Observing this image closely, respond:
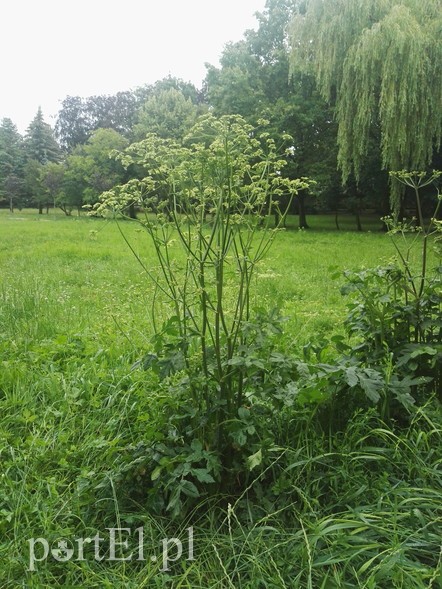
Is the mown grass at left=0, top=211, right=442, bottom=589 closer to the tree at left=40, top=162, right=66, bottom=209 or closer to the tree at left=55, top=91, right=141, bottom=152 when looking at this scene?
the tree at left=40, top=162, right=66, bottom=209

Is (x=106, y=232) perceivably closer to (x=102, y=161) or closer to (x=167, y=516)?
(x=167, y=516)

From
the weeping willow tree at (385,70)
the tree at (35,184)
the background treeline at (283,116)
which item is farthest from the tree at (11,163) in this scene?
the weeping willow tree at (385,70)

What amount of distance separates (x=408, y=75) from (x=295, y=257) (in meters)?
5.19

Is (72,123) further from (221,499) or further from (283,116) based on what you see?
(221,499)

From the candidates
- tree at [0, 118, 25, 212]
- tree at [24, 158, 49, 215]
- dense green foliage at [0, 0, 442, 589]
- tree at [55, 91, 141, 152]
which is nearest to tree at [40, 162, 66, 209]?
tree at [24, 158, 49, 215]

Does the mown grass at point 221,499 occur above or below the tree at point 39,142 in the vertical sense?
below

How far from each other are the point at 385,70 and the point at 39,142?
4617 cm

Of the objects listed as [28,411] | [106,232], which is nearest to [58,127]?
[106,232]

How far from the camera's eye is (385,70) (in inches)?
412

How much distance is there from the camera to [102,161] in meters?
30.2

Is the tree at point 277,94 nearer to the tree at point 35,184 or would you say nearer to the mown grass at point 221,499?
the mown grass at point 221,499

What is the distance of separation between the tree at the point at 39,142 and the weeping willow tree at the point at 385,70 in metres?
41.9

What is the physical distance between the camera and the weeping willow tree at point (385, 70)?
408 inches

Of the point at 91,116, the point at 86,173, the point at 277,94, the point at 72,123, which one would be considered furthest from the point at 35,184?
the point at 277,94
